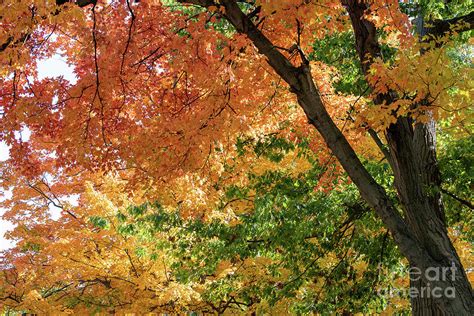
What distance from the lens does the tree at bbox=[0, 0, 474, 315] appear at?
4.43 metres

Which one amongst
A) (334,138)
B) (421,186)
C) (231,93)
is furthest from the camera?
(231,93)

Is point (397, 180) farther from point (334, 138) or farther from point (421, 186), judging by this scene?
point (334, 138)

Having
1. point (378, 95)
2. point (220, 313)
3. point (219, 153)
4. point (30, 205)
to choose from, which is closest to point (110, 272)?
point (220, 313)

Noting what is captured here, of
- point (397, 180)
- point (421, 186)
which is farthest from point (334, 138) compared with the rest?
point (421, 186)

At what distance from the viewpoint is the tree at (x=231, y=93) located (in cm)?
443

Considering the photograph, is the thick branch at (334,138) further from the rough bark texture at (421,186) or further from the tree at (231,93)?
the rough bark texture at (421,186)

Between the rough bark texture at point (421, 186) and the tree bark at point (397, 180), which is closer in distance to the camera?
the tree bark at point (397, 180)

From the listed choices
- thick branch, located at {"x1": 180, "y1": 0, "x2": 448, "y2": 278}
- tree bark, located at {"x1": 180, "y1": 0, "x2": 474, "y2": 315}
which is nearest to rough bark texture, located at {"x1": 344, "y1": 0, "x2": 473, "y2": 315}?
tree bark, located at {"x1": 180, "y1": 0, "x2": 474, "y2": 315}

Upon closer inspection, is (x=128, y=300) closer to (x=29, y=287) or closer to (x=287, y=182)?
(x=29, y=287)

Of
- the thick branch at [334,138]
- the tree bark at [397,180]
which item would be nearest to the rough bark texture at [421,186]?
the tree bark at [397,180]

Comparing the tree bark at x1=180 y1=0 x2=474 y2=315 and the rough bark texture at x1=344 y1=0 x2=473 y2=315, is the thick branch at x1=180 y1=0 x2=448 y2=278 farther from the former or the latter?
the rough bark texture at x1=344 y1=0 x2=473 y2=315

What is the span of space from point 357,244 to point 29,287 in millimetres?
8474

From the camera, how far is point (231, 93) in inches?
217

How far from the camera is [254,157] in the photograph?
9.39 metres
